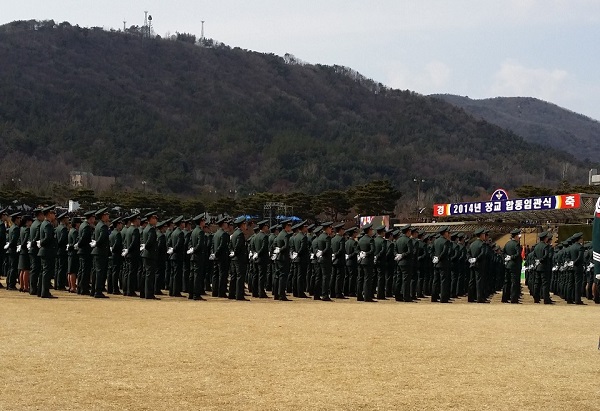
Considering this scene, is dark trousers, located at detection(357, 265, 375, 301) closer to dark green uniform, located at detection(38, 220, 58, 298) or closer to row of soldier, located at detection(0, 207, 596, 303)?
row of soldier, located at detection(0, 207, 596, 303)

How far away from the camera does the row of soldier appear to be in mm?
18297

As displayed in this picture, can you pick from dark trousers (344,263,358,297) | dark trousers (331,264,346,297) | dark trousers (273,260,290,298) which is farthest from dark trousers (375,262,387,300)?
dark trousers (273,260,290,298)

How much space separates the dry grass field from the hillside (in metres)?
81.7

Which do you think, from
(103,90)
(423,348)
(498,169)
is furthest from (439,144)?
(423,348)

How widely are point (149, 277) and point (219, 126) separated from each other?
13443 centimetres

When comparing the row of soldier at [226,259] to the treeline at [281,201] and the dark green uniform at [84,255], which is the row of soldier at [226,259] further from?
the treeline at [281,201]

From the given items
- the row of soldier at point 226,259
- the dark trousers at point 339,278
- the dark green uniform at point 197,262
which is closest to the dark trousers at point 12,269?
the row of soldier at point 226,259

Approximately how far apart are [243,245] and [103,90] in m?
140

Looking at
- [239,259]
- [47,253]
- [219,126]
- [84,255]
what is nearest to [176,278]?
[239,259]

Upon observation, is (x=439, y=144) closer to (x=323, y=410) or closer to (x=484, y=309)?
(x=484, y=309)

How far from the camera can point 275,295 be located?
64.6 ft

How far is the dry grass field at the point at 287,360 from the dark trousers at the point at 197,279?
3473mm

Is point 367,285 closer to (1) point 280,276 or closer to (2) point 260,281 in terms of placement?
(1) point 280,276

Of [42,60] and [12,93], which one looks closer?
[12,93]
